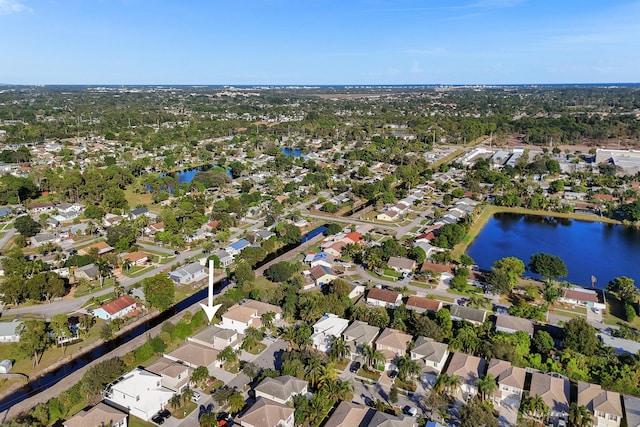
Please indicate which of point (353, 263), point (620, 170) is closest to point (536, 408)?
point (353, 263)

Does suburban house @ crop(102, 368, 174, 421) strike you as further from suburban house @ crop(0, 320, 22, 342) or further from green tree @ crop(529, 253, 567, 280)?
green tree @ crop(529, 253, 567, 280)

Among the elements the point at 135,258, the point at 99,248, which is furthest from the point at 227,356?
the point at 99,248

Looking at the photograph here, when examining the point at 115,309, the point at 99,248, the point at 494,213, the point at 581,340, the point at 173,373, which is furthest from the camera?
the point at 494,213

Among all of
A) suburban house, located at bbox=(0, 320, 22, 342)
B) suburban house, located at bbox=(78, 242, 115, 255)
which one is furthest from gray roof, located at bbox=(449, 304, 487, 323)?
suburban house, located at bbox=(78, 242, 115, 255)

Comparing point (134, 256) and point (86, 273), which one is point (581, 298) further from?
point (86, 273)

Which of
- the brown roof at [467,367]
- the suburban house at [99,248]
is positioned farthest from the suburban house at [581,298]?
the suburban house at [99,248]

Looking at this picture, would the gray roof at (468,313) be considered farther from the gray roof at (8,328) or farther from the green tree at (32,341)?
the gray roof at (8,328)
